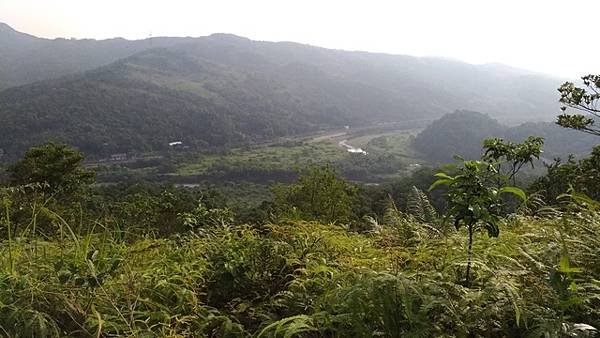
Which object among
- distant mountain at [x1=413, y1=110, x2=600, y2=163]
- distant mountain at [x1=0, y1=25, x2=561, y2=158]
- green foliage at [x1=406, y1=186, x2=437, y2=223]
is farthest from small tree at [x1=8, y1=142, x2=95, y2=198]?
distant mountain at [x1=0, y1=25, x2=561, y2=158]

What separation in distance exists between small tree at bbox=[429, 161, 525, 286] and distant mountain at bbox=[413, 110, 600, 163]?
92904 mm

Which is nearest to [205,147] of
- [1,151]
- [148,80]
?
[1,151]

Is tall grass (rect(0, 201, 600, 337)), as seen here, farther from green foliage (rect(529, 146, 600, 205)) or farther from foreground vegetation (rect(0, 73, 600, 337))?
green foliage (rect(529, 146, 600, 205))

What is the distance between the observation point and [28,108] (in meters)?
111

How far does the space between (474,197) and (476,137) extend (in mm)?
113151

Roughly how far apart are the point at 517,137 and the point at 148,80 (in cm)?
12494

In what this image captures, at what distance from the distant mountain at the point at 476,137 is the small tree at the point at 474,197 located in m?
92.9

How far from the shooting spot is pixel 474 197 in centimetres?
214

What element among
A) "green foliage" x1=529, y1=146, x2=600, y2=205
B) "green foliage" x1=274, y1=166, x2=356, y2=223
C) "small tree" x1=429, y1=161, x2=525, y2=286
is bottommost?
"green foliage" x1=274, y1=166, x2=356, y2=223

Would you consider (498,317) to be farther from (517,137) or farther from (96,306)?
(517,137)

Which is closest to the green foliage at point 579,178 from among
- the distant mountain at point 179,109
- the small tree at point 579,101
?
the small tree at point 579,101

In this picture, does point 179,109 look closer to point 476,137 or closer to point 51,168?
point 476,137

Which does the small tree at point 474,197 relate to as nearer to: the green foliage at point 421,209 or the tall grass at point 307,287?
the tall grass at point 307,287

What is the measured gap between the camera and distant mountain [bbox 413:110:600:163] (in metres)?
94.1
